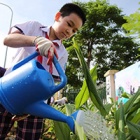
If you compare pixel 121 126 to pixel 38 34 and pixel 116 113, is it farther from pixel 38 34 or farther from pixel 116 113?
pixel 38 34

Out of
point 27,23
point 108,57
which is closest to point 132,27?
point 27,23

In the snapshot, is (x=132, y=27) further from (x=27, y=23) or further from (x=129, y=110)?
(x=129, y=110)

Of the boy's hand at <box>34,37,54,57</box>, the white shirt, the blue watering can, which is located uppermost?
the white shirt

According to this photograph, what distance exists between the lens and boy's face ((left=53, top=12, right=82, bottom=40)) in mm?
897

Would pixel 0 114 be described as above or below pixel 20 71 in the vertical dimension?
below

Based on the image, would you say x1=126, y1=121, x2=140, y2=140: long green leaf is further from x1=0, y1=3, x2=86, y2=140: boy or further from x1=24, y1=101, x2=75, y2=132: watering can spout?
x1=0, y1=3, x2=86, y2=140: boy

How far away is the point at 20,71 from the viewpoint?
530mm

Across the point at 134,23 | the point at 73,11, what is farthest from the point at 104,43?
the point at 73,11

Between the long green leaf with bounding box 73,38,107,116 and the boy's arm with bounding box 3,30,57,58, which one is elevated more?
the boy's arm with bounding box 3,30,57,58

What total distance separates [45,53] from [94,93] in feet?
0.53

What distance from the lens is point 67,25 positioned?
0.90 meters

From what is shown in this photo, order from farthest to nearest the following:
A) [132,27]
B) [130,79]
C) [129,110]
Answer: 1. [130,79]
2. [132,27]
3. [129,110]

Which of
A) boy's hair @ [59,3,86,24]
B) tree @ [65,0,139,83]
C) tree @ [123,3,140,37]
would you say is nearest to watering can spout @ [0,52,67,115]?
boy's hair @ [59,3,86,24]

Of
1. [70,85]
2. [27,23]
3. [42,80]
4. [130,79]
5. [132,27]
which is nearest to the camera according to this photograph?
[42,80]
